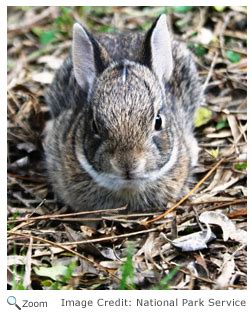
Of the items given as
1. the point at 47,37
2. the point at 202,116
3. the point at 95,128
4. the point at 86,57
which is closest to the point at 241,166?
the point at 202,116

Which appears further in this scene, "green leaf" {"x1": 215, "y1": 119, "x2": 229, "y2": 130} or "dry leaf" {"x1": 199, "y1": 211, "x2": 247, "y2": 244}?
"green leaf" {"x1": 215, "y1": 119, "x2": 229, "y2": 130}

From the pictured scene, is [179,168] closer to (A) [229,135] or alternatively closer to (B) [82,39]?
(A) [229,135]

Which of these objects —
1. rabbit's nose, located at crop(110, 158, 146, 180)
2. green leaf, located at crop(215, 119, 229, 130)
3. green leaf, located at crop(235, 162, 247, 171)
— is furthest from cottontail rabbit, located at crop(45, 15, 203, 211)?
green leaf, located at crop(235, 162, 247, 171)

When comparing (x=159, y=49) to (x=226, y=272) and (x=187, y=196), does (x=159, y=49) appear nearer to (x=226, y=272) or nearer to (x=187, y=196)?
(x=187, y=196)

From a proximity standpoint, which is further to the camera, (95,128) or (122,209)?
(122,209)

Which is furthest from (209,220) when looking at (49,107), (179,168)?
(49,107)

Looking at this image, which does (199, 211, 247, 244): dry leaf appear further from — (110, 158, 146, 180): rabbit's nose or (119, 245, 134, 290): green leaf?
(119, 245, 134, 290): green leaf
